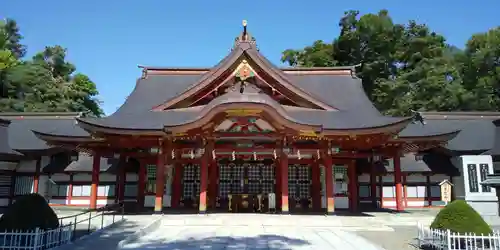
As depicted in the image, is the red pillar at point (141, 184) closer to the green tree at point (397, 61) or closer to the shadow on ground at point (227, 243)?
the shadow on ground at point (227, 243)

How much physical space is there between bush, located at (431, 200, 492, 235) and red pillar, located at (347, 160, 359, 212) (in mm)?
9628

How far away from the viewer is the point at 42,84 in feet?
157

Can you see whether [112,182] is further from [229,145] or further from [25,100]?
[25,100]

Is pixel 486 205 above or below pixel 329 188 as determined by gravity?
below

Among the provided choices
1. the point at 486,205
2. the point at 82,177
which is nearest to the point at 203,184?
Answer: the point at 82,177

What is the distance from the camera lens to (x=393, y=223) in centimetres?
1534

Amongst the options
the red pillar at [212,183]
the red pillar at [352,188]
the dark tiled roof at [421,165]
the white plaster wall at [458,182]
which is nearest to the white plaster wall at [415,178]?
the dark tiled roof at [421,165]

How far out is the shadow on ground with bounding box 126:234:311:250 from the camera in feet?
34.2

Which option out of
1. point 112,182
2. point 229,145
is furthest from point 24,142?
point 229,145

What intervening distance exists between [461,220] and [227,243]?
666 cm

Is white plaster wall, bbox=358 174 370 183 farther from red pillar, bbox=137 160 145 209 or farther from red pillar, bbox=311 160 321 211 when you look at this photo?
red pillar, bbox=137 160 145 209

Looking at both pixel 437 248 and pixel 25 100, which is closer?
pixel 437 248

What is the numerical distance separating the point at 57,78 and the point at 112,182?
39.3 m

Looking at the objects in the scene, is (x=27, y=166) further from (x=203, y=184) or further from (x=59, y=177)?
(x=203, y=184)
